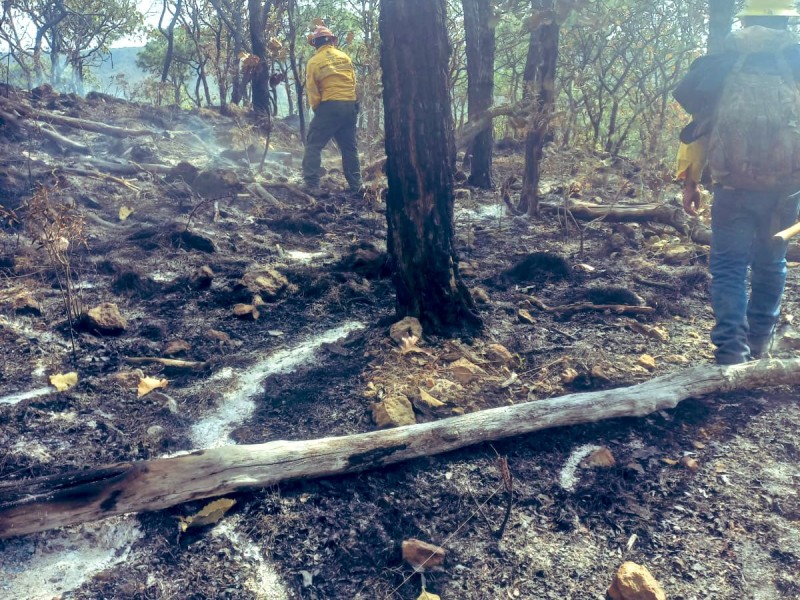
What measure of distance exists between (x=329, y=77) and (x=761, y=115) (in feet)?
19.2

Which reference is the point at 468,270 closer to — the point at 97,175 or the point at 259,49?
the point at 97,175

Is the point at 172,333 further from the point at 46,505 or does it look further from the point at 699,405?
the point at 699,405

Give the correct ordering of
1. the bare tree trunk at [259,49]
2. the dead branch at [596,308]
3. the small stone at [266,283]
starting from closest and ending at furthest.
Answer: the dead branch at [596,308]
the small stone at [266,283]
the bare tree trunk at [259,49]

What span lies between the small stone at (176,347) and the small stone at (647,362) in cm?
263

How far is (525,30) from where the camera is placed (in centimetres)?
407

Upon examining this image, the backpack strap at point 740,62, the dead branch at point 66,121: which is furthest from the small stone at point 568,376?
the dead branch at point 66,121

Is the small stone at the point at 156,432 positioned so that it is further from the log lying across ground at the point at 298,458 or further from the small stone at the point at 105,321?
the small stone at the point at 105,321

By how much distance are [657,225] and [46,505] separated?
6.13 metres

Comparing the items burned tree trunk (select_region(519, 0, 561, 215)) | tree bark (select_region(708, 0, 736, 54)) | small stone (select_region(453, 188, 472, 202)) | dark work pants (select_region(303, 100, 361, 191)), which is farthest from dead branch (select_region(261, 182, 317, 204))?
tree bark (select_region(708, 0, 736, 54))

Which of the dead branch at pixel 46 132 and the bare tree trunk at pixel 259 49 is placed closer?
the dead branch at pixel 46 132

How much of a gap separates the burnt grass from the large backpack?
108cm

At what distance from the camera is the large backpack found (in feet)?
10.2

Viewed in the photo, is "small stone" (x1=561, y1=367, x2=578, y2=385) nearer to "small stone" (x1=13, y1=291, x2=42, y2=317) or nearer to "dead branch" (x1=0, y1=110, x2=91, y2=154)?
"small stone" (x1=13, y1=291, x2=42, y2=317)

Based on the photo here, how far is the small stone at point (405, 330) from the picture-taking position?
3760 millimetres
